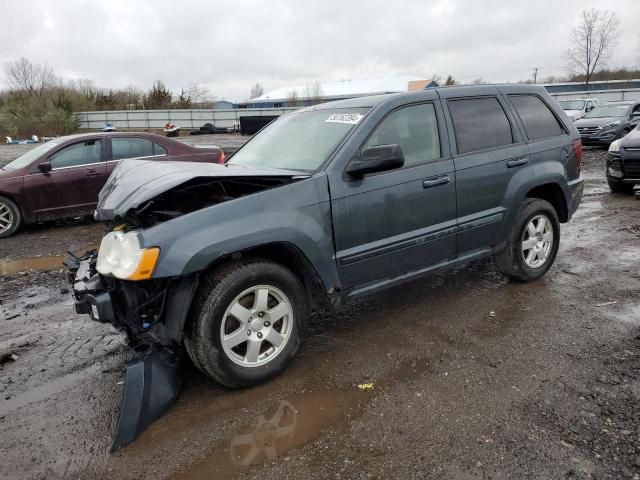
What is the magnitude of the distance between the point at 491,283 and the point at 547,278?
614 millimetres

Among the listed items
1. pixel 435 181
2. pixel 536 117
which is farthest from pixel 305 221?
pixel 536 117

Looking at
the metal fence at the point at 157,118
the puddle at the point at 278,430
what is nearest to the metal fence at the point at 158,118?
the metal fence at the point at 157,118

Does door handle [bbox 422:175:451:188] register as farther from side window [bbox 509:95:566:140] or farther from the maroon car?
the maroon car

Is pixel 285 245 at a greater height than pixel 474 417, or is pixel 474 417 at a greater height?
pixel 285 245

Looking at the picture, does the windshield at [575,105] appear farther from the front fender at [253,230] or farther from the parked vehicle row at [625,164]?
the front fender at [253,230]

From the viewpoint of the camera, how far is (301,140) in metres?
3.98

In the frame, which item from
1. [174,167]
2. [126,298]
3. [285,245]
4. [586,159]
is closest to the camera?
[126,298]

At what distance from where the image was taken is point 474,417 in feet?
9.17

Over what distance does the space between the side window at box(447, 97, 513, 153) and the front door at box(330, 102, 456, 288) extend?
0.71 feet

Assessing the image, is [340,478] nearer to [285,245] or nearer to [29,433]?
[285,245]

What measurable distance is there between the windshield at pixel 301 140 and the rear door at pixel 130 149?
4.50 metres

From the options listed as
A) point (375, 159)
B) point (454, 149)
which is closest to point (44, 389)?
point (375, 159)

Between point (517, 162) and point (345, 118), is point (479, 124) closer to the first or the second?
point (517, 162)

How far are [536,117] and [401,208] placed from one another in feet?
6.88
